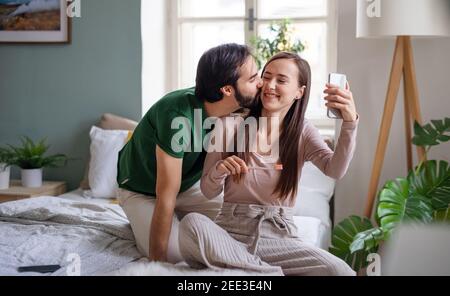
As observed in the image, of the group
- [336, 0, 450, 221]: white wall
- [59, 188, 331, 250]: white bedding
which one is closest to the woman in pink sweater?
[59, 188, 331, 250]: white bedding

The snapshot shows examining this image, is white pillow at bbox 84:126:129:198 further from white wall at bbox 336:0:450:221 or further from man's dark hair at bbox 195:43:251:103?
man's dark hair at bbox 195:43:251:103

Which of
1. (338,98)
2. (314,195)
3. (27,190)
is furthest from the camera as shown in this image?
(27,190)

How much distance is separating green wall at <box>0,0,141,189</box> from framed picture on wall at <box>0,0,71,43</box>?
4cm

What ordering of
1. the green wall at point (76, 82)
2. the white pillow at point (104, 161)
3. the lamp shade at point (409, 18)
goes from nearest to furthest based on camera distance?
1. the lamp shade at point (409, 18)
2. the white pillow at point (104, 161)
3. the green wall at point (76, 82)

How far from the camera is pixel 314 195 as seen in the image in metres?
2.22

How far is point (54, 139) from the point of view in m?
2.88

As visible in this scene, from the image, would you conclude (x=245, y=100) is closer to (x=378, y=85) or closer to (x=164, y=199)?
(x=164, y=199)

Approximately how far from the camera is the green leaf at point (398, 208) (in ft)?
6.27

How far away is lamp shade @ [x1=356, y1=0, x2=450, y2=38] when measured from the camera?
200cm

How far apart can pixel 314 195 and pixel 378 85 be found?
471 millimetres

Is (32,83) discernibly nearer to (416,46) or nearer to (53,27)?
(53,27)

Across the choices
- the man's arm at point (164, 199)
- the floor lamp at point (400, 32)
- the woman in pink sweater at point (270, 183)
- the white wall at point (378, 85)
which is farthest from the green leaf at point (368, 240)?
the man's arm at point (164, 199)

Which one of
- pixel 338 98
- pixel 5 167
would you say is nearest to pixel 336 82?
pixel 338 98

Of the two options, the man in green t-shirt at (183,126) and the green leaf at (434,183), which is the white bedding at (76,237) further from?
the green leaf at (434,183)
